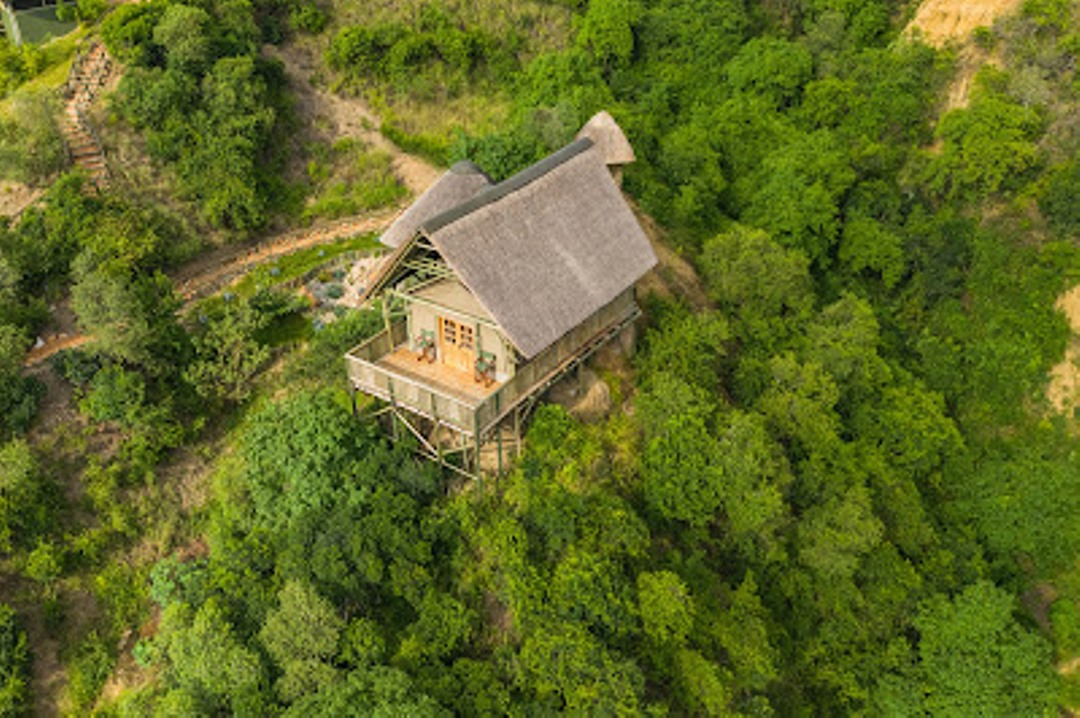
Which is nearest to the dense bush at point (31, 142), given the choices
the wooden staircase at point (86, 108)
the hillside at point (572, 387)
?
the hillside at point (572, 387)

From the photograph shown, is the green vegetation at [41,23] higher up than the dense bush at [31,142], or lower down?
higher up

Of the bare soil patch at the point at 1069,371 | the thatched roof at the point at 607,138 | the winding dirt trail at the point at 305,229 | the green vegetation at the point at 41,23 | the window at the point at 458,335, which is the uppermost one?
the green vegetation at the point at 41,23

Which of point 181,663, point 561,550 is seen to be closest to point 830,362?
point 561,550

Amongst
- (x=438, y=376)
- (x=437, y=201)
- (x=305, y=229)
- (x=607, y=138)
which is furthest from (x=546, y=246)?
(x=305, y=229)

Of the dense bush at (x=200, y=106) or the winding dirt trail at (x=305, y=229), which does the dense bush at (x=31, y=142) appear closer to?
the dense bush at (x=200, y=106)

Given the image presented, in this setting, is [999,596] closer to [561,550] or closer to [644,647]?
[644,647]

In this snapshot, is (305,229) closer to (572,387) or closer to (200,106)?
(200,106)

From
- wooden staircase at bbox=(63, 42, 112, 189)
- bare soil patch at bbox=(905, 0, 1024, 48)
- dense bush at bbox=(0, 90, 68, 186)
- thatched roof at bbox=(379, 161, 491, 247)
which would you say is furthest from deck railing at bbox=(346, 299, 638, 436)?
bare soil patch at bbox=(905, 0, 1024, 48)
